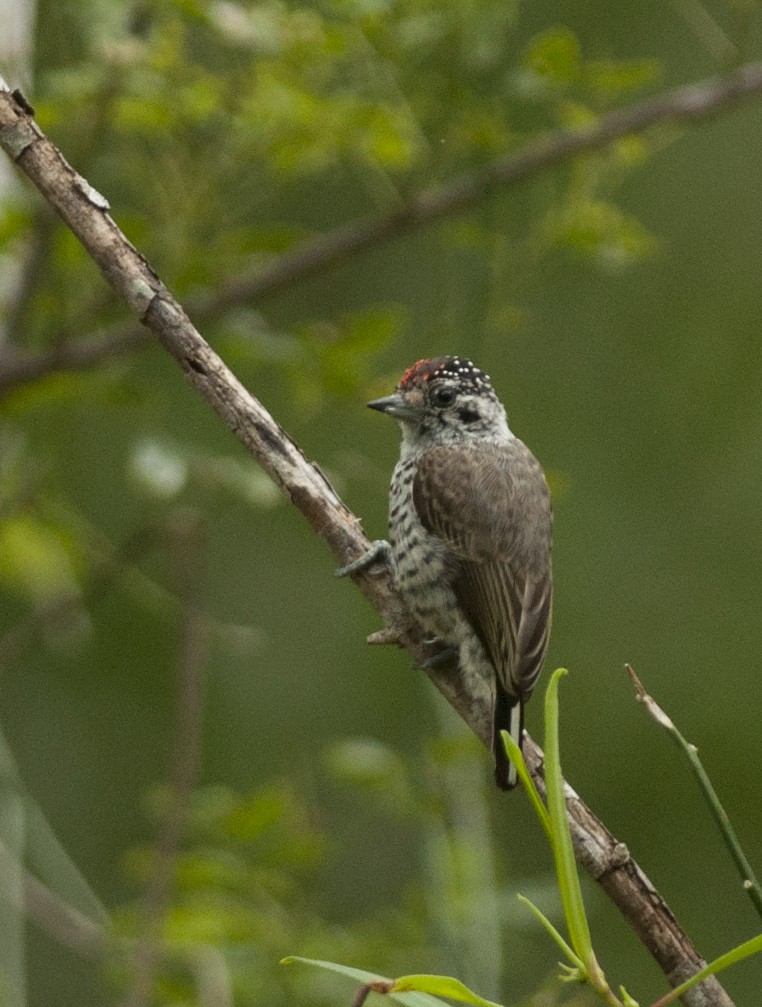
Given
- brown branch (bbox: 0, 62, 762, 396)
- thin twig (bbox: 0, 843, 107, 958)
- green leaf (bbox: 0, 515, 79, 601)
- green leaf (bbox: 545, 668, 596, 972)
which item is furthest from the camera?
thin twig (bbox: 0, 843, 107, 958)

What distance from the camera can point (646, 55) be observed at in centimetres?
702

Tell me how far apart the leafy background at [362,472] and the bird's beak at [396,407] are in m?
0.07

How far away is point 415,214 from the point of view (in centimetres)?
365

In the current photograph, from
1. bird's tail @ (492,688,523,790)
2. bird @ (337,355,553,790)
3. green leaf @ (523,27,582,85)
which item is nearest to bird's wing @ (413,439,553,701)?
bird @ (337,355,553,790)

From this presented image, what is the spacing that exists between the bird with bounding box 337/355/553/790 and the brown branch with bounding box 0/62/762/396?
36 cm

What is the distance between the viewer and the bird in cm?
313

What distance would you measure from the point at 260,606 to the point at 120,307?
2.85 m

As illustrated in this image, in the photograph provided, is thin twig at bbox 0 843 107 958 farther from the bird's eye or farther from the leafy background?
the bird's eye

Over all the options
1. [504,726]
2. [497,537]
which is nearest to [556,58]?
[497,537]

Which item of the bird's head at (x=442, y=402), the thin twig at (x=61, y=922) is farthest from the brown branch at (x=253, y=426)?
the thin twig at (x=61, y=922)

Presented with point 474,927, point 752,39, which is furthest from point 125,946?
point 752,39

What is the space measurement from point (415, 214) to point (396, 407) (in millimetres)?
455

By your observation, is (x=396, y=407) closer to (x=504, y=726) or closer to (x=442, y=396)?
(x=442, y=396)

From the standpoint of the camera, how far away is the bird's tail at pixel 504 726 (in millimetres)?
2832
